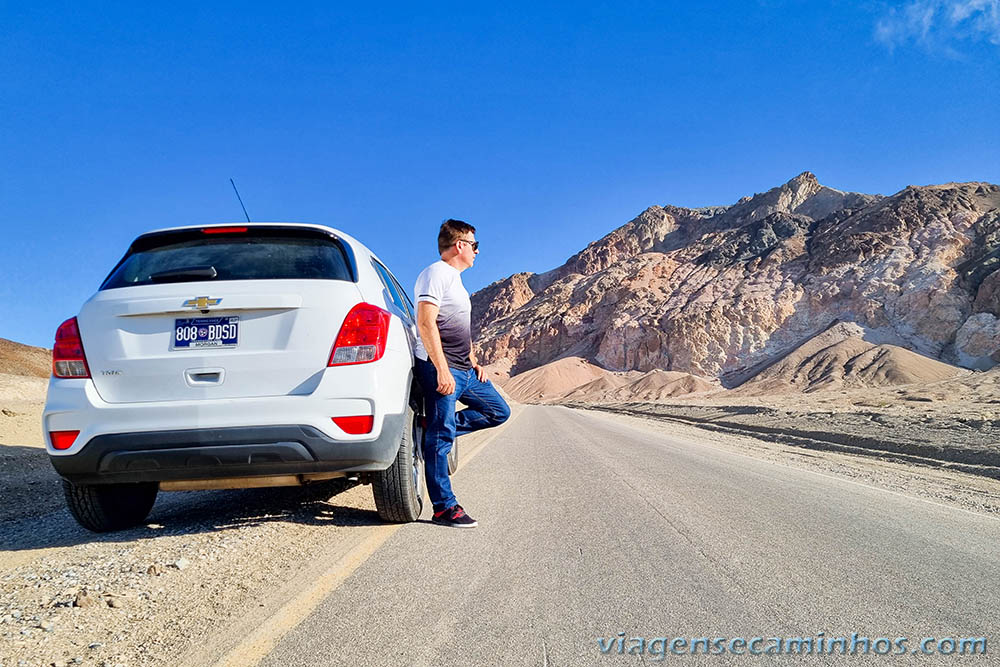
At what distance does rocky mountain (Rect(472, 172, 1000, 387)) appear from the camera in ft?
185

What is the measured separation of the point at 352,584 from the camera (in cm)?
276

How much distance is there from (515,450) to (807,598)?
7.51 meters

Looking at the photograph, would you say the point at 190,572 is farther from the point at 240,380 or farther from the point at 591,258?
the point at 591,258

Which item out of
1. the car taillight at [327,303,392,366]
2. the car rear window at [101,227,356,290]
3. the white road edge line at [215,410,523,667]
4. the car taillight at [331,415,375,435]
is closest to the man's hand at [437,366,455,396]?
the car taillight at [327,303,392,366]

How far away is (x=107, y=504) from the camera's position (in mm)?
3816

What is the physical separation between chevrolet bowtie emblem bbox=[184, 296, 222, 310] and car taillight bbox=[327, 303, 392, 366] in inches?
30.5

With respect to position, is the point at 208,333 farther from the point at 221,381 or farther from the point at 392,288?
the point at 392,288

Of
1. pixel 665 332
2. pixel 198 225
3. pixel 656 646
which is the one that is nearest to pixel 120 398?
pixel 198 225

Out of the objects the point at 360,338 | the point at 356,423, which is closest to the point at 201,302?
the point at 360,338

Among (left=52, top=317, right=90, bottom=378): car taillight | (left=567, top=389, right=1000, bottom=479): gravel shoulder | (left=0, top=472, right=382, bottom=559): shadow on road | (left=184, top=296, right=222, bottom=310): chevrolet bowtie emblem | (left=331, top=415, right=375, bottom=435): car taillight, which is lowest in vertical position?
(left=567, top=389, right=1000, bottom=479): gravel shoulder

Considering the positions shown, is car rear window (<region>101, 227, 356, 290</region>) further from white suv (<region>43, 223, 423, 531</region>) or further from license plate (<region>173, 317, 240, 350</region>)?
license plate (<region>173, 317, 240, 350</region>)

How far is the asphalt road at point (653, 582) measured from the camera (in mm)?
2133

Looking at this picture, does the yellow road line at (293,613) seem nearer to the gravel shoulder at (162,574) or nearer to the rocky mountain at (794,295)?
the gravel shoulder at (162,574)

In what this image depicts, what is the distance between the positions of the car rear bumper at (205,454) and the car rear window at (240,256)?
3.33 feet
